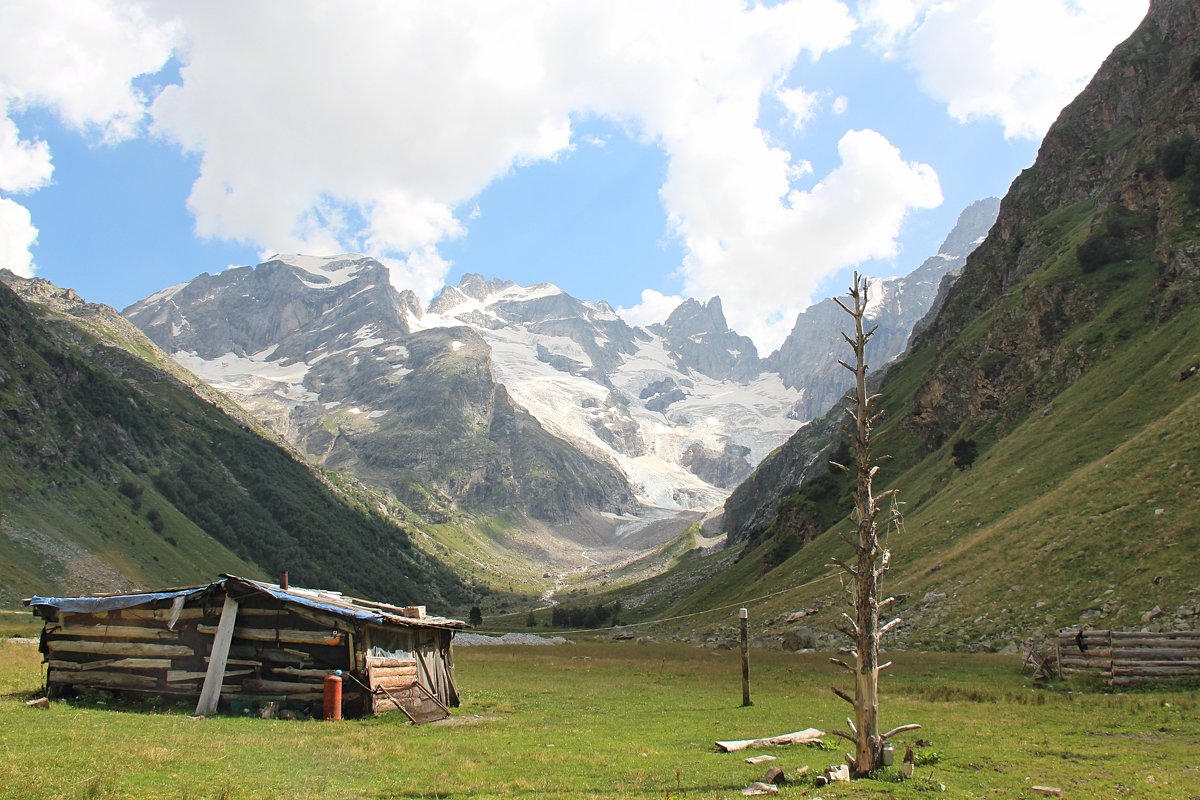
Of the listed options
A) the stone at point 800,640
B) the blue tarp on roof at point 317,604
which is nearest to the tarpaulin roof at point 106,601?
the blue tarp on roof at point 317,604

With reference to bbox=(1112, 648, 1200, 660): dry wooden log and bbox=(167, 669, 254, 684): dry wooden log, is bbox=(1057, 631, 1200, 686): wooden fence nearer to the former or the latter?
bbox=(1112, 648, 1200, 660): dry wooden log

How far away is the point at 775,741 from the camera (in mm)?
22016

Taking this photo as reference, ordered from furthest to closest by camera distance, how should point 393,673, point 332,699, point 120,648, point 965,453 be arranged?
1. point 965,453
2. point 393,673
3. point 120,648
4. point 332,699

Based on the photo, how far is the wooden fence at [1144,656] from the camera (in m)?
28.8

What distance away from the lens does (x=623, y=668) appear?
52.8 metres

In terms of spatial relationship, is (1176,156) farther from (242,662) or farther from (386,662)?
(242,662)

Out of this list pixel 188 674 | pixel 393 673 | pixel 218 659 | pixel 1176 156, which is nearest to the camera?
pixel 218 659

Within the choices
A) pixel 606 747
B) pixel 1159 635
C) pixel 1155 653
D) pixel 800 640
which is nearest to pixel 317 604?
pixel 606 747

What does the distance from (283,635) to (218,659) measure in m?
2.23

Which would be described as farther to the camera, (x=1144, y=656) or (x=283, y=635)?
(x=1144, y=656)

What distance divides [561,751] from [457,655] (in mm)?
50679

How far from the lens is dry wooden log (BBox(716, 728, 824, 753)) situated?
2125 cm

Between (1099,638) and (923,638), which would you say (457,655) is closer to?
(923,638)

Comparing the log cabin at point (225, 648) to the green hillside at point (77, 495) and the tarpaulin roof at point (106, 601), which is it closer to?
the tarpaulin roof at point (106, 601)
